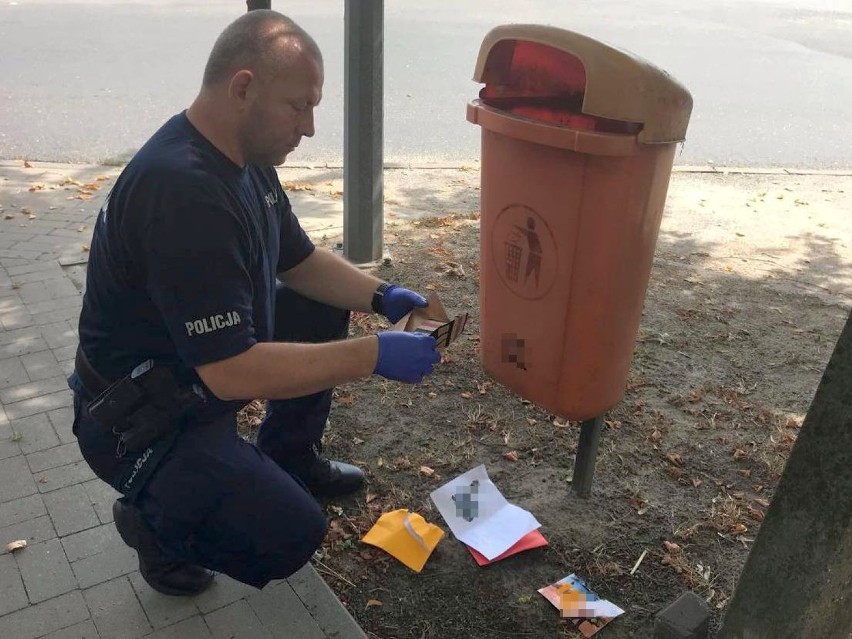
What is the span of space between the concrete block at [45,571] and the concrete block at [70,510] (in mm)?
73

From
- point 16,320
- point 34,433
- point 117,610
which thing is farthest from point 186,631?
point 16,320

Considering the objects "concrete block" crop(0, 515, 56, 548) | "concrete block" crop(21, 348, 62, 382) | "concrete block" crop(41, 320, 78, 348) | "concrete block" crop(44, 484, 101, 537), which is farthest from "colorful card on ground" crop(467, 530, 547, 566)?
"concrete block" crop(41, 320, 78, 348)

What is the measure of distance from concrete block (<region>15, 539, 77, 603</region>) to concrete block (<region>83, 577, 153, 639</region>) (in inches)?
3.4

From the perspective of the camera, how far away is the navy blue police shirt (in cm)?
185

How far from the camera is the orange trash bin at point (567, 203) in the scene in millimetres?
2016

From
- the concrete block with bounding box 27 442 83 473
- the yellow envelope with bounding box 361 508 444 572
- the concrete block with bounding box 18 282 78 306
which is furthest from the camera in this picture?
the concrete block with bounding box 18 282 78 306

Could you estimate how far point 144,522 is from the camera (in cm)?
220

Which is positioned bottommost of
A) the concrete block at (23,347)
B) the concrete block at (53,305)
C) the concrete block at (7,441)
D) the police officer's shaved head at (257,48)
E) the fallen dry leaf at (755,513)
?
the concrete block at (53,305)

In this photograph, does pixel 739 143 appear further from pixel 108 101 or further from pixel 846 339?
pixel 846 339

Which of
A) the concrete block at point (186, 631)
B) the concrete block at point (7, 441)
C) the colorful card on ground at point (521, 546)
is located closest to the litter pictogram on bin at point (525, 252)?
the colorful card on ground at point (521, 546)

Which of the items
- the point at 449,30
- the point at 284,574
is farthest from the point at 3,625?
the point at 449,30

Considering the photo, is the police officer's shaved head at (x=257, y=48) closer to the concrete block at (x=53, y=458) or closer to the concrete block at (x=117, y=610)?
the concrete block at (x=117, y=610)

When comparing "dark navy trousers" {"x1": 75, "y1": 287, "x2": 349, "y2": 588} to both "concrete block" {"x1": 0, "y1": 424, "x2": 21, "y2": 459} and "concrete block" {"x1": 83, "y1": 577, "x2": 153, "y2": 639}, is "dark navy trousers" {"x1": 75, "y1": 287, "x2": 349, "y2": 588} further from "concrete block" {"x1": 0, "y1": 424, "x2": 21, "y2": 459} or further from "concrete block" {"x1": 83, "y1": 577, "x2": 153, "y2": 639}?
"concrete block" {"x1": 0, "y1": 424, "x2": 21, "y2": 459}

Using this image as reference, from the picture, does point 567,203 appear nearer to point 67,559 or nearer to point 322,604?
point 322,604
